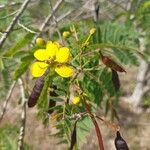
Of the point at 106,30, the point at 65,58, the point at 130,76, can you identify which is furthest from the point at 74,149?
the point at 130,76

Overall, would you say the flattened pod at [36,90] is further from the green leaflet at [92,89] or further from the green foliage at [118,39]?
the green foliage at [118,39]

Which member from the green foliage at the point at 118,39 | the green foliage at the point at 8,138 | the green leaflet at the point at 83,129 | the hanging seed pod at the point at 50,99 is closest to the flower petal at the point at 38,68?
the hanging seed pod at the point at 50,99

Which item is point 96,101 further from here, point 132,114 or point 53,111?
point 132,114

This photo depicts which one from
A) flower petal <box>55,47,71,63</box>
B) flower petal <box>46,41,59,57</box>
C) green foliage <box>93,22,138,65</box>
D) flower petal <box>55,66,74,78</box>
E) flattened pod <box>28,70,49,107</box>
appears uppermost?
green foliage <box>93,22,138,65</box>

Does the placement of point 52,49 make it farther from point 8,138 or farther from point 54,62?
point 8,138

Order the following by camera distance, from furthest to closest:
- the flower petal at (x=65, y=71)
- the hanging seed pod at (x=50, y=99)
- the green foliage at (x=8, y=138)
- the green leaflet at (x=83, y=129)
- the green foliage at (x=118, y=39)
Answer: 1. the green foliage at (x=8, y=138)
2. the green foliage at (x=118, y=39)
3. the green leaflet at (x=83, y=129)
4. the hanging seed pod at (x=50, y=99)
5. the flower petal at (x=65, y=71)

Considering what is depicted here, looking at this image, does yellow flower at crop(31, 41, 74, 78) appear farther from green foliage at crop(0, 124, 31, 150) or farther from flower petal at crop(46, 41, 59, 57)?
green foliage at crop(0, 124, 31, 150)

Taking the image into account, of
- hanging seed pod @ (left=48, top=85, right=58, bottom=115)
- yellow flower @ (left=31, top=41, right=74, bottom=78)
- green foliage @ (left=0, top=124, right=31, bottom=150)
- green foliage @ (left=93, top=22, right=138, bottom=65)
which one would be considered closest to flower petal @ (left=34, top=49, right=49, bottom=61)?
yellow flower @ (left=31, top=41, right=74, bottom=78)
